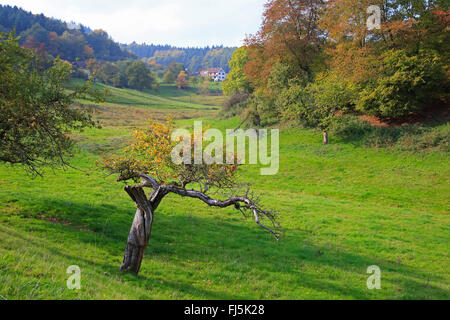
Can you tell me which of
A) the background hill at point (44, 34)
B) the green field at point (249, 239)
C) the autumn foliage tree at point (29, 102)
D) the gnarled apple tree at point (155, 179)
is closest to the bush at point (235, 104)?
the green field at point (249, 239)

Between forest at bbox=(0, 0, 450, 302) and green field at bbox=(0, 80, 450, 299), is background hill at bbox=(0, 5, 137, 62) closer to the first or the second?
forest at bbox=(0, 0, 450, 302)

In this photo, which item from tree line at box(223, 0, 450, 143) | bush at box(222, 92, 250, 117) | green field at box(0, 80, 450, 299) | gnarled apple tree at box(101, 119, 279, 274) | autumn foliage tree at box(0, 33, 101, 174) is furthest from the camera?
bush at box(222, 92, 250, 117)

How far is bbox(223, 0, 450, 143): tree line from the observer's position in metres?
30.8

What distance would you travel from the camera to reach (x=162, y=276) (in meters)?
11.0

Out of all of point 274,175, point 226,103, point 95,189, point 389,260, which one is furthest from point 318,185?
point 226,103

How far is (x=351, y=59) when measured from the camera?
3469 centimetres

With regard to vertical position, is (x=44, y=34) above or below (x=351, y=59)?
above

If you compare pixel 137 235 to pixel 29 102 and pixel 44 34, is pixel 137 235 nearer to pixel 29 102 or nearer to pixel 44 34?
pixel 29 102

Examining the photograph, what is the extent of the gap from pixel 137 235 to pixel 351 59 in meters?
33.8

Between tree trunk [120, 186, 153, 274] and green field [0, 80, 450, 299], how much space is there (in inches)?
20.8

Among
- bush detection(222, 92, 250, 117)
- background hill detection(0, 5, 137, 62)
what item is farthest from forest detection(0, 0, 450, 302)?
background hill detection(0, 5, 137, 62)

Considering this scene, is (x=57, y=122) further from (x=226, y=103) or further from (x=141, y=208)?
(x=226, y=103)

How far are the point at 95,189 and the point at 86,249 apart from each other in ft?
35.6

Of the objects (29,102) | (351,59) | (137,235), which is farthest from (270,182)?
Answer: (29,102)
